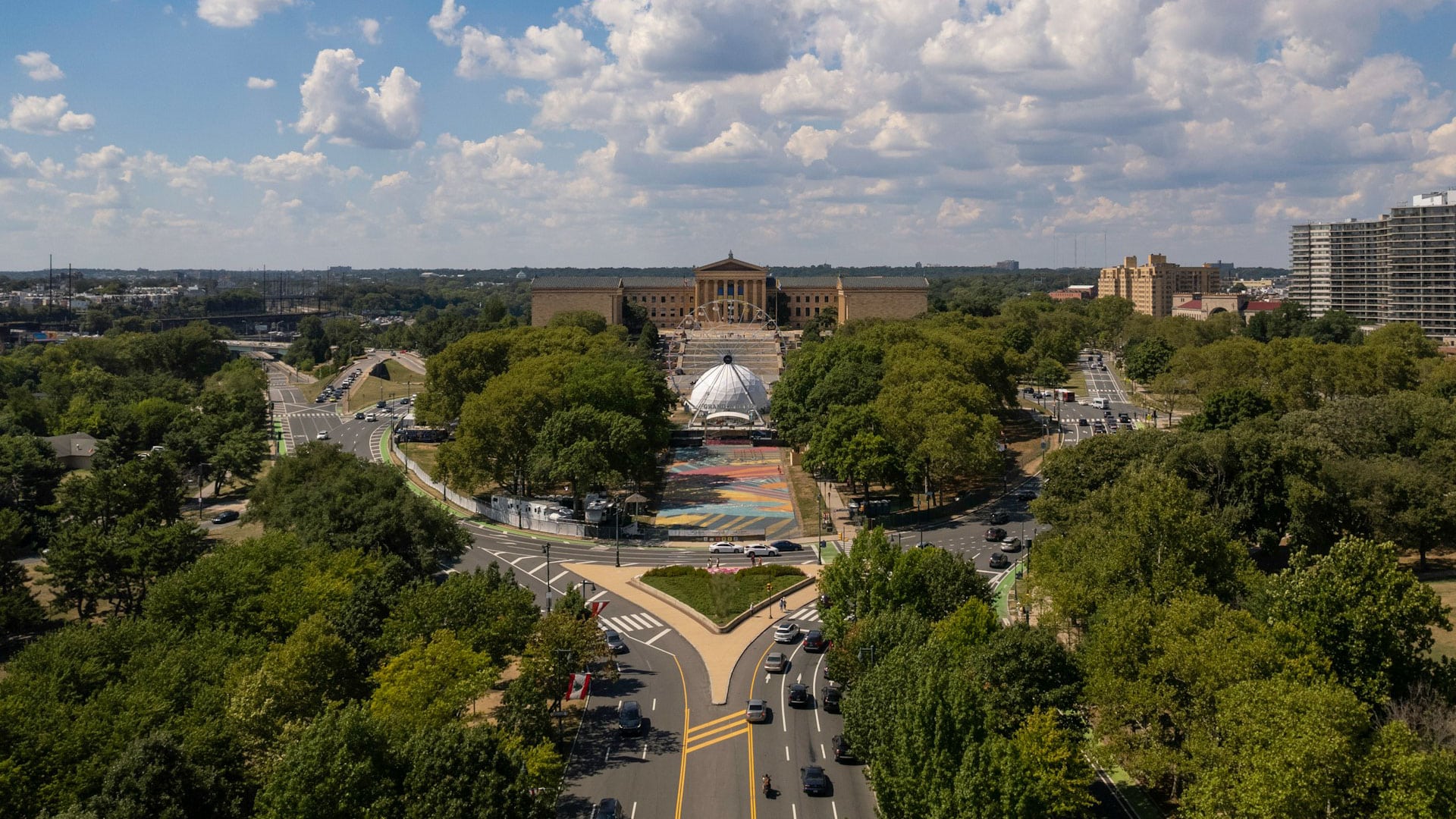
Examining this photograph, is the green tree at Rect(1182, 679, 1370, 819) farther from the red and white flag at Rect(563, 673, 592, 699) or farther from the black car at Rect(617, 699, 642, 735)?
the red and white flag at Rect(563, 673, 592, 699)

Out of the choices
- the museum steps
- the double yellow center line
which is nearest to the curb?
the double yellow center line

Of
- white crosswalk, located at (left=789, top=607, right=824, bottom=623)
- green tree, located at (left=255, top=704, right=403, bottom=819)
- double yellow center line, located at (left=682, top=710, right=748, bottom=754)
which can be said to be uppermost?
green tree, located at (left=255, top=704, right=403, bottom=819)

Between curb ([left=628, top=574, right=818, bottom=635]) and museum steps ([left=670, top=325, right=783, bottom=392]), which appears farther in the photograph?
museum steps ([left=670, top=325, right=783, bottom=392])

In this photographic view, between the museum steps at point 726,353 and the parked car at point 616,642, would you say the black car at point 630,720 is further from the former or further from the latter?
the museum steps at point 726,353

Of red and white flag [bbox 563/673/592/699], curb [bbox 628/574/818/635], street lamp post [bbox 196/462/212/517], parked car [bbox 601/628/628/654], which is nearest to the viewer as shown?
red and white flag [bbox 563/673/592/699]

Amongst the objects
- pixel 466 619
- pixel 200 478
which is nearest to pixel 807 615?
pixel 466 619

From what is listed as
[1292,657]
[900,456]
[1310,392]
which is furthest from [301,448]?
[1310,392]
